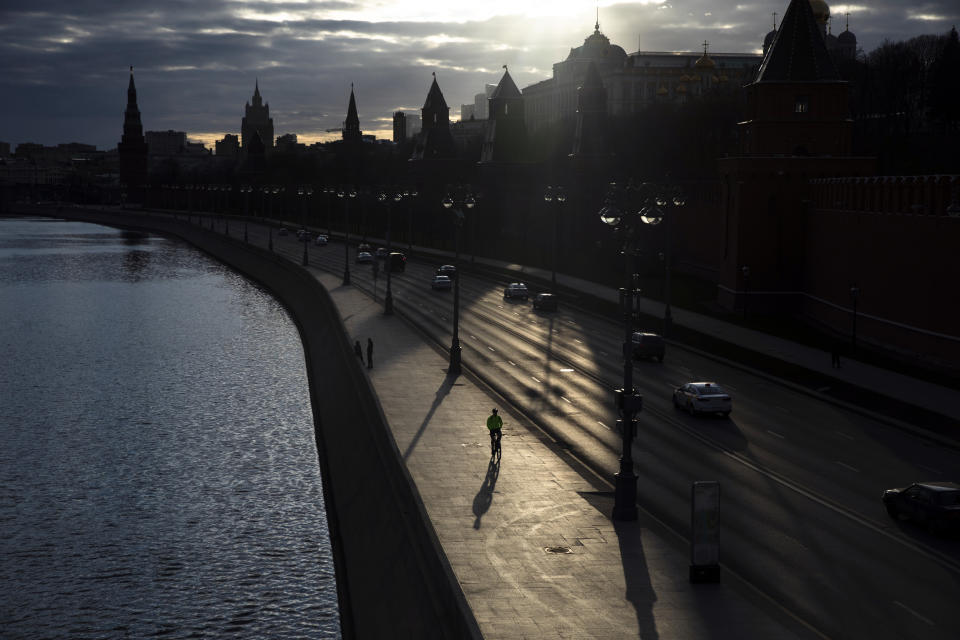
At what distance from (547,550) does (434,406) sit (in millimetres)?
15794

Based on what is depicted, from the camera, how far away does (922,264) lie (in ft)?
154

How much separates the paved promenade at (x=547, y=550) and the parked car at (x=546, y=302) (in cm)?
2917

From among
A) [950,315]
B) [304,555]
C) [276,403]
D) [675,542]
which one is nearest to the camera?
[675,542]

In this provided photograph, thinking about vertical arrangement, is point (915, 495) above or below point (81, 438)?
above

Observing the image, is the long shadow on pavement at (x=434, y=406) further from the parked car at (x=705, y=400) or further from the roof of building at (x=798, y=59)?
the roof of building at (x=798, y=59)

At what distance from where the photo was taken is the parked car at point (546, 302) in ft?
216

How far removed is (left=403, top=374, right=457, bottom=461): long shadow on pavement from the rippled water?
368 centimetres

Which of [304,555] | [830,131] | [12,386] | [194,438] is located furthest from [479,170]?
[304,555]

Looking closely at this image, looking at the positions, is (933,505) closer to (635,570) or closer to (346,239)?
(635,570)

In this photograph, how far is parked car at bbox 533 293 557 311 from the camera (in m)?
65.7

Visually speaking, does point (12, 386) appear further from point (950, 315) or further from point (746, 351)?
point (950, 315)

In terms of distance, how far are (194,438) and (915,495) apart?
1139 inches

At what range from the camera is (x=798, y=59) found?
214 feet

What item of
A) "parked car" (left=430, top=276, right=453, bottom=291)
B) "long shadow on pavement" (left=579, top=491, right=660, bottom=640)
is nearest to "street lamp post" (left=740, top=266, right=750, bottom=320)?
"parked car" (left=430, top=276, right=453, bottom=291)
